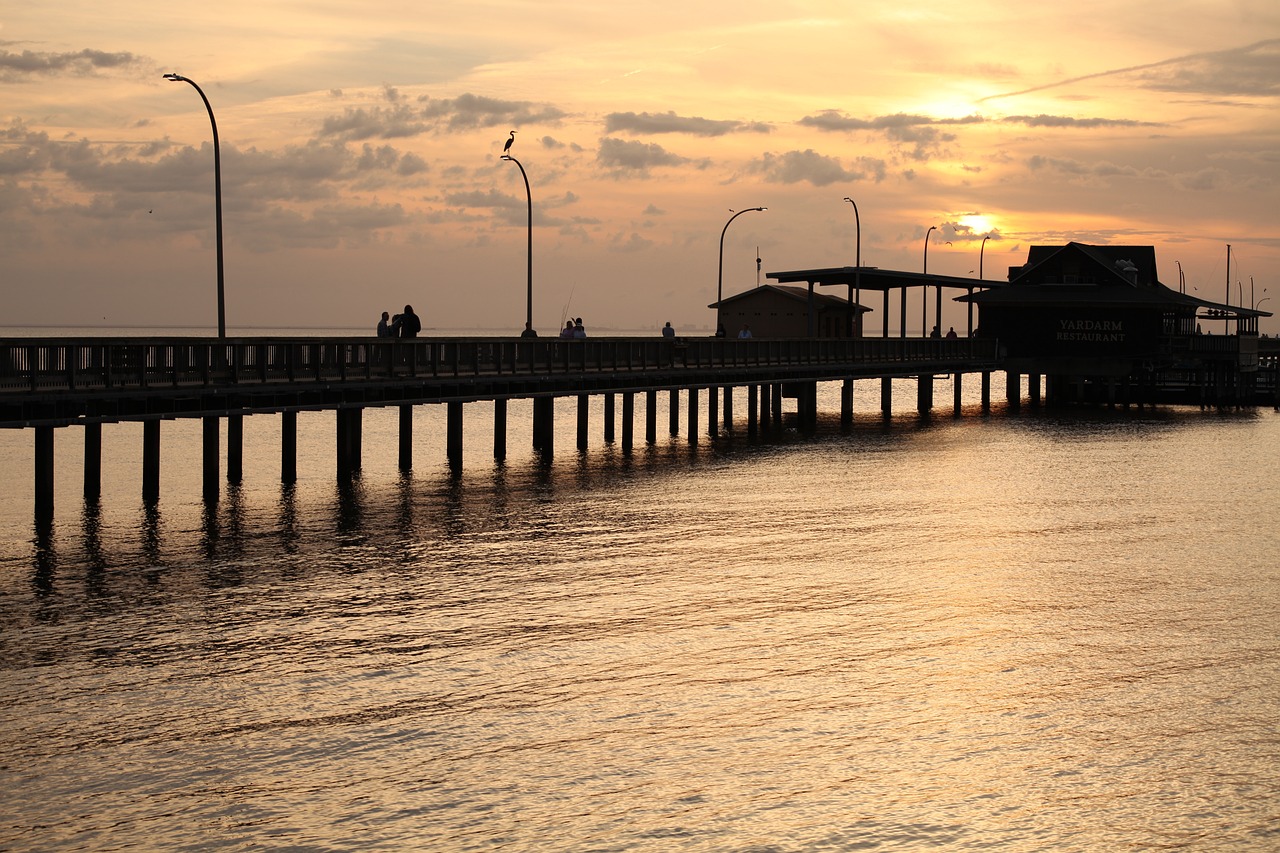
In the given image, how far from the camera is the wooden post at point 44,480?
29750 millimetres

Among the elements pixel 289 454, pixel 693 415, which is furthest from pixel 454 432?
pixel 693 415

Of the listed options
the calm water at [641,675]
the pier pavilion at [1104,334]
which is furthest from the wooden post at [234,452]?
the pier pavilion at [1104,334]

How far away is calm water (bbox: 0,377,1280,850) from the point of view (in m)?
12.3

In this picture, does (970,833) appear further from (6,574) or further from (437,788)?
(6,574)

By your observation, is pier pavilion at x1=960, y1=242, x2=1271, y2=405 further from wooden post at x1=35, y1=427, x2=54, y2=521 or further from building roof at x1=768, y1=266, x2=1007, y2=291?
wooden post at x1=35, y1=427, x2=54, y2=521

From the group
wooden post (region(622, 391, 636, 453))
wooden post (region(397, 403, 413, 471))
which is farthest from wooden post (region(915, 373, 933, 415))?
wooden post (region(397, 403, 413, 471))

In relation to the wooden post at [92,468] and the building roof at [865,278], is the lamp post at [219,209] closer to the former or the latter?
the wooden post at [92,468]

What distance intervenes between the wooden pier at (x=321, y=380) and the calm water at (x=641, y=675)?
7.74ft

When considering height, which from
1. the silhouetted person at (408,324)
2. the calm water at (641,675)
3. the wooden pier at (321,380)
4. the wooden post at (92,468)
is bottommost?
the calm water at (641,675)

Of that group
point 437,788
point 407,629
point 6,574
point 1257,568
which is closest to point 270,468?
point 6,574

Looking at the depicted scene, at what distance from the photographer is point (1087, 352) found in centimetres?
7794

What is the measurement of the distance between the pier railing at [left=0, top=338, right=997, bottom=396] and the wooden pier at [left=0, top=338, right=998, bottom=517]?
0.12ft

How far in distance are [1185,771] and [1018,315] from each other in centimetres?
6845

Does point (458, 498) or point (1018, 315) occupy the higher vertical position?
point (1018, 315)
